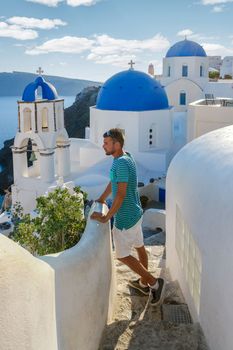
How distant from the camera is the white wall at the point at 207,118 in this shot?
10.9 meters

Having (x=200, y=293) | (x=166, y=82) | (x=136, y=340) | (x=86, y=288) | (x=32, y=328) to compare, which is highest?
(x=166, y=82)

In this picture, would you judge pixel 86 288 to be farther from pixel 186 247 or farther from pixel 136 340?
pixel 186 247

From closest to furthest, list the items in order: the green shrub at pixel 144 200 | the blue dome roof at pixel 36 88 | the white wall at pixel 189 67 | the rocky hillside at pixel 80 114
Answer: the green shrub at pixel 144 200
the blue dome roof at pixel 36 88
the white wall at pixel 189 67
the rocky hillside at pixel 80 114

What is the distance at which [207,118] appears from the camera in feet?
37.3

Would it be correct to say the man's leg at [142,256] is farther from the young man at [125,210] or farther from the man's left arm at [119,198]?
the man's left arm at [119,198]

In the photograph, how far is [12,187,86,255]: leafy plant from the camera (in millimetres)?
4551

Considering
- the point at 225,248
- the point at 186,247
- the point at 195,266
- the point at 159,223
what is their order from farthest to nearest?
the point at 159,223 → the point at 186,247 → the point at 195,266 → the point at 225,248

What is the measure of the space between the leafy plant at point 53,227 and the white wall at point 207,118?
711 centimetres

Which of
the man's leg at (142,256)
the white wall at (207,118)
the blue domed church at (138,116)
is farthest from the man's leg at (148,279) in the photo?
the blue domed church at (138,116)

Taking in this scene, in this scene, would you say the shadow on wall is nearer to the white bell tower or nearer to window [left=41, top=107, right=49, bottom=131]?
the white bell tower

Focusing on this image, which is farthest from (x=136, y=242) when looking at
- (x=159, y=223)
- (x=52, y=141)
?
(x=52, y=141)

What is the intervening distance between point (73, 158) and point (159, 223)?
10463 mm

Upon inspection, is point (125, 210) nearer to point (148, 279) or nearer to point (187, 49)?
point (148, 279)

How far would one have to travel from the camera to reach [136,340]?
13.1 ft
